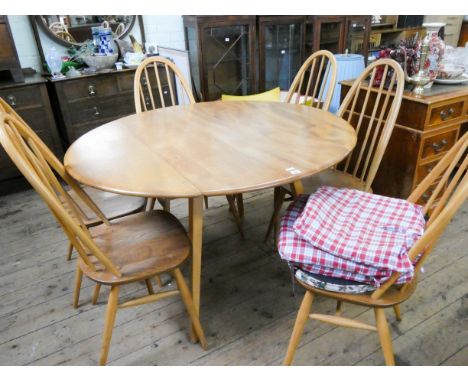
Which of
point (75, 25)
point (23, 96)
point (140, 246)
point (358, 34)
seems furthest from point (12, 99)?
point (358, 34)

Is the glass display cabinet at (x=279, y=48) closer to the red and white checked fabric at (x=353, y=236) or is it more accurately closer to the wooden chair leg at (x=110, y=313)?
the red and white checked fabric at (x=353, y=236)

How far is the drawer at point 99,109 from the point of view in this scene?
2.79m

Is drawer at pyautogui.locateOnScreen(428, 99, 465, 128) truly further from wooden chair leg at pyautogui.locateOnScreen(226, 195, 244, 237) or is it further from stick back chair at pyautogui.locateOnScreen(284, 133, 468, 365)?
wooden chair leg at pyautogui.locateOnScreen(226, 195, 244, 237)

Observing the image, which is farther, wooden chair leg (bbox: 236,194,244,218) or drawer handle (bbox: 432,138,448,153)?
wooden chair leg (bbox: 236,194,244,218)

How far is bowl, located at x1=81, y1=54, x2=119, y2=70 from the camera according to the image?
2.83 m

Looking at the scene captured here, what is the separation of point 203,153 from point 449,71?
154cm

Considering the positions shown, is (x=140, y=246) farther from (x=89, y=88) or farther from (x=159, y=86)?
(x=89, y=88)

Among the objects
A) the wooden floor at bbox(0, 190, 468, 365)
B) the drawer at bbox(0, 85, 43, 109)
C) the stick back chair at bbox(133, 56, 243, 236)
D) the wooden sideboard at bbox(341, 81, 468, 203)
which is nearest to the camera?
the wooden floor at bbox(0, 190, 468, 365)

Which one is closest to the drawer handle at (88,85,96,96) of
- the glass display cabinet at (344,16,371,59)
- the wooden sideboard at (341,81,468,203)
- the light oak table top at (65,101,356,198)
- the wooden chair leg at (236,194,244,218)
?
the light oak table top at (65,101,356,198)

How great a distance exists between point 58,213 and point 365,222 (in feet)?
3.20

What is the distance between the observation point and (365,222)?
4.13 ft

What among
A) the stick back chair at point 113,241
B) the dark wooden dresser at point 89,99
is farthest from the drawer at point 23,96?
the stick back chair at point 113,241

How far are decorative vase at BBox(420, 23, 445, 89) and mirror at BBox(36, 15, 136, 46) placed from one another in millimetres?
2340

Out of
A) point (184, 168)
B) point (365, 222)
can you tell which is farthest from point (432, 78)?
point (184, 168)
